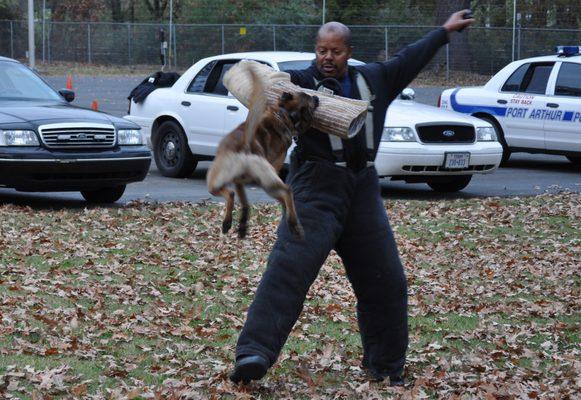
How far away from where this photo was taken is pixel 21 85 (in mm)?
13586

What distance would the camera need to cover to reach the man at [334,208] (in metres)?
5.66

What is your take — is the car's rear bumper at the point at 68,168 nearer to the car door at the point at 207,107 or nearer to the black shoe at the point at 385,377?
the car door at the point at 207,107

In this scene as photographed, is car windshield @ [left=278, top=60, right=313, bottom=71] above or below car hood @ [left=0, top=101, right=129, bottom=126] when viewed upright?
above

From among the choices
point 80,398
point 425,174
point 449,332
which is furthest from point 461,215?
point 80,398

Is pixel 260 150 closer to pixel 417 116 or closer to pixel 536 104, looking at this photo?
pixel 417 116

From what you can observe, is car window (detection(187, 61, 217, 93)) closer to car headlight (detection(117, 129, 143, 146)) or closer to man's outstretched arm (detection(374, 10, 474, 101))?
car headlight (detection(117, 129, 143, 146))

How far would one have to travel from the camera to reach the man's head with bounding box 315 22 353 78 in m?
5.55

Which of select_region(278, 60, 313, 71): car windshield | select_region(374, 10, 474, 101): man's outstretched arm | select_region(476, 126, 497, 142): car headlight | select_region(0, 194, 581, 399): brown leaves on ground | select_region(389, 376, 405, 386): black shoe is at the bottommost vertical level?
select_region(0, 194, 581, 399): brown leaves on ground

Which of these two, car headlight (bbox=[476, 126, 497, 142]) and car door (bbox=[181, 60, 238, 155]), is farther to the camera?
car door (bbox=[181, 60, 238, 155])

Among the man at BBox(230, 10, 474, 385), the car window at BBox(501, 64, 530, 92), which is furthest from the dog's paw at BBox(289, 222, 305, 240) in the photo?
the car window at BBox(501, 64, 530, 92)

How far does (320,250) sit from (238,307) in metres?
2.55

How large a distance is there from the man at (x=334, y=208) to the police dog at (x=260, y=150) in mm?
353

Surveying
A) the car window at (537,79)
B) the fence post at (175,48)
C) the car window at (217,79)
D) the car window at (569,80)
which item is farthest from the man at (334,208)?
the fence post at (175,48)

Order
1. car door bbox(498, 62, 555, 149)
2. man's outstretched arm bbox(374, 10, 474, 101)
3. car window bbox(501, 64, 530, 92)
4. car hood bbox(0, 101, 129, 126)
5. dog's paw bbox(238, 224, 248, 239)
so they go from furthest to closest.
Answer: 1. car window bbox(501, 64, 530, 92)
2. car door bbox(498, 62, 555, 149)
3. car hood bbox(0, 101, 129, 126)
4. man's outstretched arm bbox(374, 10, 474, 101)
5. dog's paw bbox(238, 224, 248, 239)
